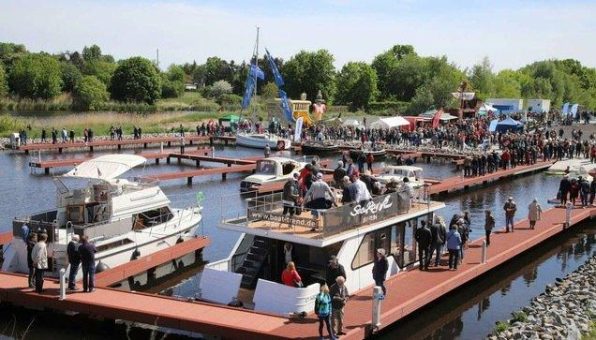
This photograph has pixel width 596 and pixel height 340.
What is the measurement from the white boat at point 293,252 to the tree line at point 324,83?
246 feet

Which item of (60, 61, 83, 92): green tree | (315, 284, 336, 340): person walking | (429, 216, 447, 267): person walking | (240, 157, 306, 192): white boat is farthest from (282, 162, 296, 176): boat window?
(60, 61, 83, 92): green tree

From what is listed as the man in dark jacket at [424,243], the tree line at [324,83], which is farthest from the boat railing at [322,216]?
the tree line at [324,83]

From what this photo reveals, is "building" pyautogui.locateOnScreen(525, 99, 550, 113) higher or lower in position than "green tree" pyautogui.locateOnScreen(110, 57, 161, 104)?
lower

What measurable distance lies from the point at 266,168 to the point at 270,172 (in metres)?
0.38

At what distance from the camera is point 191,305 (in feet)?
53.0

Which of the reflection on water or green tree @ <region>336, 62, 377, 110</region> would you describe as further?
green tree @ <region>336, 62, 377, 110</region>

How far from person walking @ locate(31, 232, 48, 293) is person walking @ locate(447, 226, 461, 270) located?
439 inches

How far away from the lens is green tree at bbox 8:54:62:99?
4045 inches

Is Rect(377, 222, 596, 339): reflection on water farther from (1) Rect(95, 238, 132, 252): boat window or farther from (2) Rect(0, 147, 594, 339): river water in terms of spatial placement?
(1) Rect(95, 238, 132, 252): boat window

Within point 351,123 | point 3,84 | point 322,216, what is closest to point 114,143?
point 351,123

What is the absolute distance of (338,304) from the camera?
14.2 m

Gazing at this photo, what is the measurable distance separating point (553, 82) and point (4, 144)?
108 m

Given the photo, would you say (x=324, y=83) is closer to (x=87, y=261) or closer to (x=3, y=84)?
(x=3, y=84)

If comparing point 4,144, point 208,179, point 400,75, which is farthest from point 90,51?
point 208,179
